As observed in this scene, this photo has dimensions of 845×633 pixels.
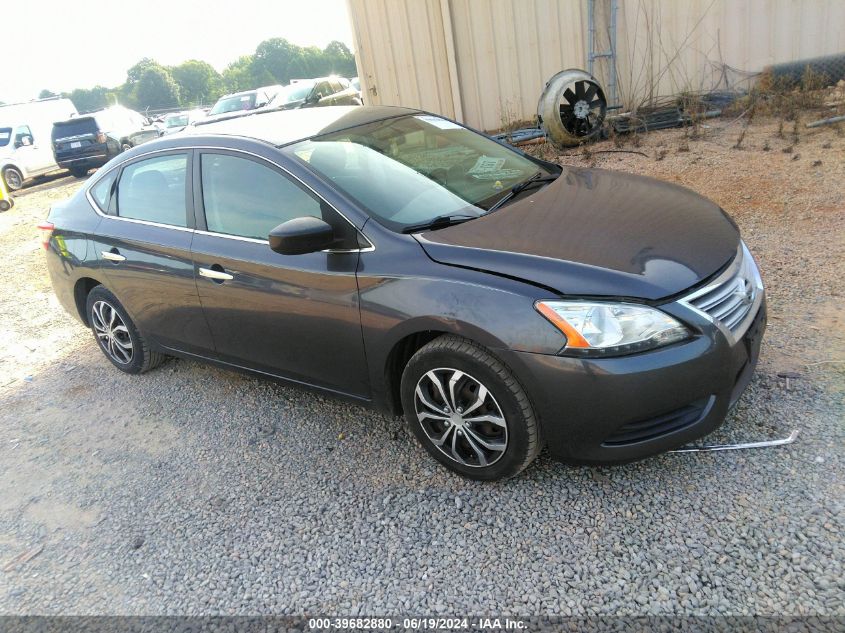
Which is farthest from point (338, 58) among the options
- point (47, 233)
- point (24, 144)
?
point (47, 233)

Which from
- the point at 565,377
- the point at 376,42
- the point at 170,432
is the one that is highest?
the point at 376,42

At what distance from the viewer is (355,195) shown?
3.27 meters

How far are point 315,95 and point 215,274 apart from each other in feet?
42.1

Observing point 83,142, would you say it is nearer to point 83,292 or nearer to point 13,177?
point 13,177

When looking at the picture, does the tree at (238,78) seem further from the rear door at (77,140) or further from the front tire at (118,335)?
the front tire at (118,335)

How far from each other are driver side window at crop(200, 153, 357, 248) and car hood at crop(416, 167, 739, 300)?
1.97 ft

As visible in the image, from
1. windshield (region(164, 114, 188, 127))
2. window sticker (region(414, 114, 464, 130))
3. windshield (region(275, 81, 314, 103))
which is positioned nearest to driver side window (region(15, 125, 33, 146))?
windshield (region(164, 114, 188, 127))

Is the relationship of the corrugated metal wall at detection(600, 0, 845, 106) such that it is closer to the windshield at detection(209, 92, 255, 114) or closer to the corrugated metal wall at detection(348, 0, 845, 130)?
the corrugated metal wall at detection(348, 0, 845, 130)

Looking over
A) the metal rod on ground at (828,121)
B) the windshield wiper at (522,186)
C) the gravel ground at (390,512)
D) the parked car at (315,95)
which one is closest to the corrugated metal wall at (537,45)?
the metal rod on ground at (828,121)

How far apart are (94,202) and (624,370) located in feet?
12.6

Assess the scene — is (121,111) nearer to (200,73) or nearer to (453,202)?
(453,202)

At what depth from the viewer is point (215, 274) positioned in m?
3.65

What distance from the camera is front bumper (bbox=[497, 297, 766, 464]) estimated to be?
2.54 m

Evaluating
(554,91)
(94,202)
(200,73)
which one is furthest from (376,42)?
(200,73)
